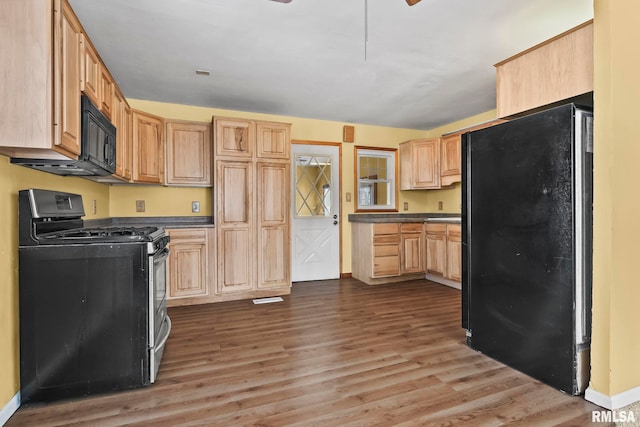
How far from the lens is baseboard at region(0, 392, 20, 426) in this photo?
161cm

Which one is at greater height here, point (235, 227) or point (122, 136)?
point (122, 136)

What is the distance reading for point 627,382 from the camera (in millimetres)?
1781

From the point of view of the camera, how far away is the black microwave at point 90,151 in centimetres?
189

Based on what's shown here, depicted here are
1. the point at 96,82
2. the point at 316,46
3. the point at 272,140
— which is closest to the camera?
the point at 96,82

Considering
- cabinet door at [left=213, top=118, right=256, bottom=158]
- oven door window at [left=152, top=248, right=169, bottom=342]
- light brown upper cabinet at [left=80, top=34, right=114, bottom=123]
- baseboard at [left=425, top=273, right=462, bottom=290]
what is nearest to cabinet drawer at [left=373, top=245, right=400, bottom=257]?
baseboard at [left=425, top=273, right=462, bottom=290]

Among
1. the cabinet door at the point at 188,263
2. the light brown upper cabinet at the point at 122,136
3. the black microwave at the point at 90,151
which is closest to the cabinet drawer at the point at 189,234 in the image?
the cabinet door at the point at 188,263

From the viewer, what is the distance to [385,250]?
464cm

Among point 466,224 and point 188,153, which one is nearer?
point 466,224

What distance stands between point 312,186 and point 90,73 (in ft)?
10.7

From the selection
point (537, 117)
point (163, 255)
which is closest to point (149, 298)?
point (163, 255)

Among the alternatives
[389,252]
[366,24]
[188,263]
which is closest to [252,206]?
[188,263]

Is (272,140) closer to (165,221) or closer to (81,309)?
(165,221)

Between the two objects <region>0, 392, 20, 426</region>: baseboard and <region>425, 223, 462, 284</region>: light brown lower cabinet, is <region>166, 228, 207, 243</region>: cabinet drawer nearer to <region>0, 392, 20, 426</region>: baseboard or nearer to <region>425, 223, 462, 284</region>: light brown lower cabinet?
<region>0, 392, 20, 426</region>: baseboard

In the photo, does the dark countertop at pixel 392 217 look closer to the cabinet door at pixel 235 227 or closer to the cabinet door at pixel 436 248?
the cabinet door at pixel 436 248
